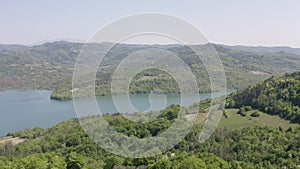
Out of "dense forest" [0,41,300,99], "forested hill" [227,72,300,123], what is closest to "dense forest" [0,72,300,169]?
A: "forested hill" [227,72,300,123]

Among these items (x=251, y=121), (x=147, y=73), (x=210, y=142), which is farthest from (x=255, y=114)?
(x=147, y=73)

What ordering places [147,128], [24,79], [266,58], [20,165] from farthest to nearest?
[266,58] < [24,79] < [147,128] < [20,165]

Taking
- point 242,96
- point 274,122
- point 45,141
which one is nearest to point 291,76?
point 242,96

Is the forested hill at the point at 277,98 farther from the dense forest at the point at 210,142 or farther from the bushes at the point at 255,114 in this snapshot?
the bushes at the point at 255,114

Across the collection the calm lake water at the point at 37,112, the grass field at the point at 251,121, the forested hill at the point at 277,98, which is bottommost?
the calm lake water at the point at 37,112

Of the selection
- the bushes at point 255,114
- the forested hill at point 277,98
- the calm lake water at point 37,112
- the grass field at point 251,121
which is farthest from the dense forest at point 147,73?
the grass field at point 251,121

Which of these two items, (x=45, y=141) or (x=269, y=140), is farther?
(x=45, y=141)

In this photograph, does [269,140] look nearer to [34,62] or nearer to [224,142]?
[224,142]
